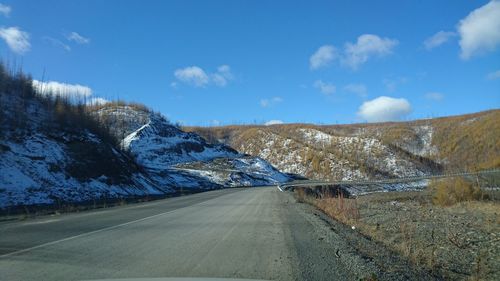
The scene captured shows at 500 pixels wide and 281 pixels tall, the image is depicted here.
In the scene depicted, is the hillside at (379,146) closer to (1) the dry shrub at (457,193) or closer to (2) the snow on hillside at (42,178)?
(1) the dry shrub at (457,193)

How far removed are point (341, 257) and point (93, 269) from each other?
4658 mm

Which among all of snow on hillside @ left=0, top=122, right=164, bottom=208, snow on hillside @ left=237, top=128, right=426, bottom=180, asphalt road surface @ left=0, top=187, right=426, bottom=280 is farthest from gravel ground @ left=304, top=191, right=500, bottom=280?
snow on hillside @ left=237, top=128, right=426, bottom=180

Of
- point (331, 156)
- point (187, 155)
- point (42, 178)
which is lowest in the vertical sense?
point (42, 178)

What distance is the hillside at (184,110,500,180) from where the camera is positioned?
5017 inches

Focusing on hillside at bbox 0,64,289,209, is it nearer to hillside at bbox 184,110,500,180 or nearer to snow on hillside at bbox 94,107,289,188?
snow on hillside at bbox 94,107,289,188

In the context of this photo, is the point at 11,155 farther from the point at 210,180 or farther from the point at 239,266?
the point at 210,180

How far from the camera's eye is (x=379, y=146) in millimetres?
140500

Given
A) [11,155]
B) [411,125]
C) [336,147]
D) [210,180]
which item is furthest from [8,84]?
[411,125]

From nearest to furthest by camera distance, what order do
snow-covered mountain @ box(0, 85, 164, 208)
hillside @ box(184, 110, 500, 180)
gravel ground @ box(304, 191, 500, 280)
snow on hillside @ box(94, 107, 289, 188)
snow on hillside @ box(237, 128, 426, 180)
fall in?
gravel ground @ box(304, 191, 500, 280) → snow-covered mountain @ box(0, 85, 164, 208) → snow on hillside @ box(94, 107, 289, 188) → hillside @ box(184, 110, 500, 180) → snow on hillside @ box(237, 128, 426, 180)

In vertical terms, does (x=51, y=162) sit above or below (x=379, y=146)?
below

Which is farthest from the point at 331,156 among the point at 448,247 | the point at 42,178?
the point at 448,247

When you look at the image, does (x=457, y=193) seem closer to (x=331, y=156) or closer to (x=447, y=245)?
(x=447, y=245)

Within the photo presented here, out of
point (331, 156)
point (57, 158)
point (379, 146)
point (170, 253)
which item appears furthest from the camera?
point (379, 146)

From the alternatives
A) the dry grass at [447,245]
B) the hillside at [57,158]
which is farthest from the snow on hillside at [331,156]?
the dry grass at [447,245]
